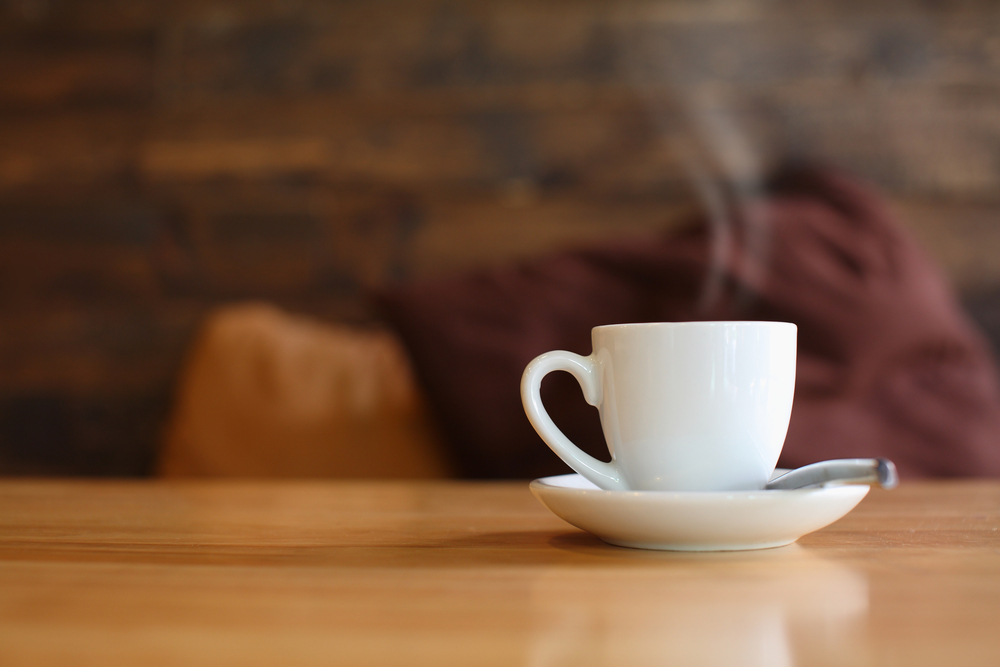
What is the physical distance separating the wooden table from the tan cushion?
0.66m

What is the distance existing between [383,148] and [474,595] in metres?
1.34

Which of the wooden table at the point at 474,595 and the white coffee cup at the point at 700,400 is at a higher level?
the white coffee cup at the point at 700,400

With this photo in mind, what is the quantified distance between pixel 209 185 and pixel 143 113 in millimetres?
199

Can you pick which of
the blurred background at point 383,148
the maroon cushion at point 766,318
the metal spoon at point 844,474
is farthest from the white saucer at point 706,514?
the blurred background at point 383,148

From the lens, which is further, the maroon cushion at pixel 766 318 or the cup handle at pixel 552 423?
the maroon cushion at pixel 766 318

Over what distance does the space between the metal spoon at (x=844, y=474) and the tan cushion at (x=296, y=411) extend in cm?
81

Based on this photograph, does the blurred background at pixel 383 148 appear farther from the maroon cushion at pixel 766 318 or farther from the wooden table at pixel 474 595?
the wooden table at pixel 474 595

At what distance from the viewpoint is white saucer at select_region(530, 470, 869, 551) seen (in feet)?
1.35

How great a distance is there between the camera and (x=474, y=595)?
0.35 m

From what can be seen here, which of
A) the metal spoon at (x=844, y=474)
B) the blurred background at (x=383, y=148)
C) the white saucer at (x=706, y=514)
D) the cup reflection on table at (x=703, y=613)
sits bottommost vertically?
the cup reflection on table at (x=703, y=613)

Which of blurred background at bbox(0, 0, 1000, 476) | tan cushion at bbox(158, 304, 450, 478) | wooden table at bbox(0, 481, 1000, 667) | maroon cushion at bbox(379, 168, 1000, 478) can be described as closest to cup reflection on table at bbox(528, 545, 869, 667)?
wooden table at bbox(0, 481, 1000, 667)

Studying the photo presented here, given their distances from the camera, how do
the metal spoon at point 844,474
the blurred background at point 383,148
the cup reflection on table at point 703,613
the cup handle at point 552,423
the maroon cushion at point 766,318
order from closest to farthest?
the cup reflection on table at point 703,613 < the metal spoon at point 844,474 < the cup handle at point 552,423 < the maroon cushion at point 766,318 < the blurred background at point 383,148

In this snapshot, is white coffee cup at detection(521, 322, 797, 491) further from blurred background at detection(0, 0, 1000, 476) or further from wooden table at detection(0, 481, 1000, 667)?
blurred background at detection(0, 0, 1000, 476)

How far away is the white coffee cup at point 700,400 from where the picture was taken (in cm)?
47
